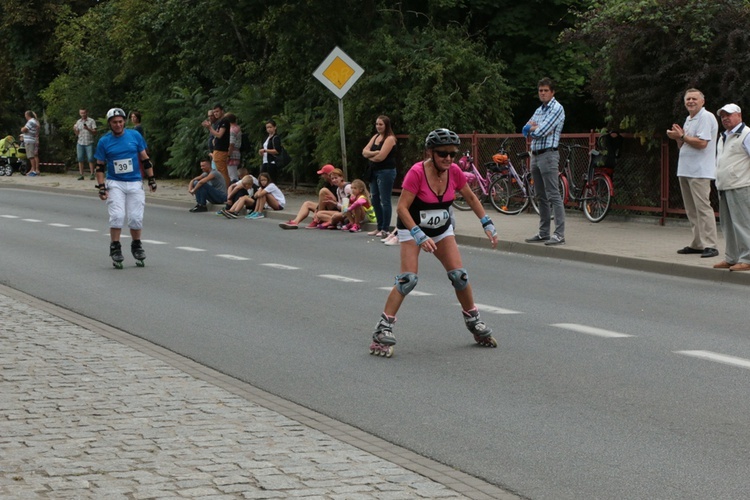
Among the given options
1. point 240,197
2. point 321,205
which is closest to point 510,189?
point 321,205

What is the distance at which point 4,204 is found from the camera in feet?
93.5

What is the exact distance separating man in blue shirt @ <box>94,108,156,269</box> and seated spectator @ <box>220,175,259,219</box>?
25.0 feet

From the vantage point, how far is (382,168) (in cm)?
1962

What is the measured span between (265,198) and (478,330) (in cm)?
1430

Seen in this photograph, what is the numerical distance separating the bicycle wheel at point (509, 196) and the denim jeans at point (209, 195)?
18.5 feet

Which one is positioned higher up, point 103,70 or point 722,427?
point 103,70

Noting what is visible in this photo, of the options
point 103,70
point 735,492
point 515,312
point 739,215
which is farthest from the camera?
point 103,70

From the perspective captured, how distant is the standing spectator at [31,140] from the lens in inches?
1566

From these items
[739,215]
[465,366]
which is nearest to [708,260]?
[739,215]

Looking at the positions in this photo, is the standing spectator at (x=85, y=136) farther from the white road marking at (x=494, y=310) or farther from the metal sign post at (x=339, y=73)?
the white road marking at (x=494, y=310)

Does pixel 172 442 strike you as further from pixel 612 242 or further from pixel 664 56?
pixel 664 56

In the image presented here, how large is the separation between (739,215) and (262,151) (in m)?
13.2

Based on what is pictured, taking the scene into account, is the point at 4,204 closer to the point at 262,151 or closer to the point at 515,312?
the point at 262,151

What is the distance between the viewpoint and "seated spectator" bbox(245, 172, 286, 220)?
946 inches
